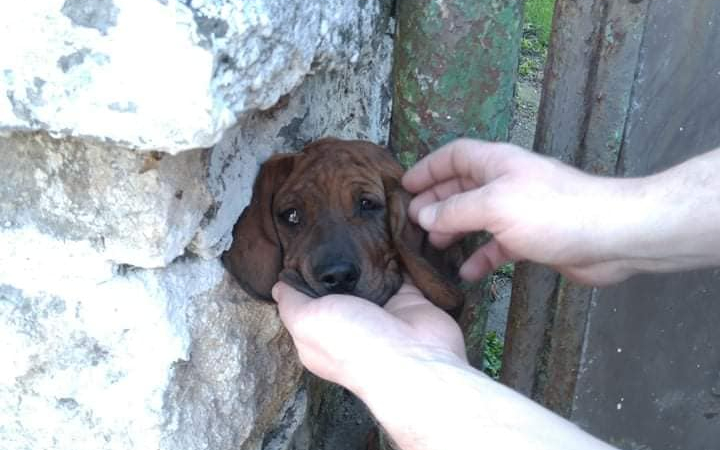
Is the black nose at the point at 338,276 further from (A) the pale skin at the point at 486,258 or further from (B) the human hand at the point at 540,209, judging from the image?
(B) the human hand at the point at 540,209

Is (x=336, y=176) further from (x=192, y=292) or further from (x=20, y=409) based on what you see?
(x=20, y=409)

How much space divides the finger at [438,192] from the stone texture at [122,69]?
0.57m

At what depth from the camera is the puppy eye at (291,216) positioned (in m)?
1.70

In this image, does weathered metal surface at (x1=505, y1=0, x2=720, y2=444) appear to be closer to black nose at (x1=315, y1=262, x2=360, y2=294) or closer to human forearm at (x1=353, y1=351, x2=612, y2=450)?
black nose at (x1=315, y1=262, x2=360, y2=294)

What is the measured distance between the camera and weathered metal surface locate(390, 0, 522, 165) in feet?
5.40

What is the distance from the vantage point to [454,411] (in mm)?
1281

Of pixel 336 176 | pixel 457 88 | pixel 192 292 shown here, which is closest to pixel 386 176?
pixel 336 176

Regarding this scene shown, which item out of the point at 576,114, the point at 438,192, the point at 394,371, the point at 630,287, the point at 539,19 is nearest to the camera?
the point at 394,371

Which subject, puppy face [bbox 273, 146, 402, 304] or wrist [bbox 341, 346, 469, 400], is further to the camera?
puppy face [bbox 273, 146, 402, 304]

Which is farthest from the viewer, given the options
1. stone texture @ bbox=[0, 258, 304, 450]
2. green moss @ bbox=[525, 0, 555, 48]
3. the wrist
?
green moss @ bbox=[525, 0, 555, 48]

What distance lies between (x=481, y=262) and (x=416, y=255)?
0.17m

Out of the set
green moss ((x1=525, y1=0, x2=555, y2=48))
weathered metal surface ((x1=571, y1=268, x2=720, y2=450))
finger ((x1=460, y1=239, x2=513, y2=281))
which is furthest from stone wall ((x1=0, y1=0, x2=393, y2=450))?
green moss ((x1=525, y1=0, x2=555, y2=48))

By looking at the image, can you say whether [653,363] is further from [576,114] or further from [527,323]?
[576,114]

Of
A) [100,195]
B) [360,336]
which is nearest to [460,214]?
[360,336]
